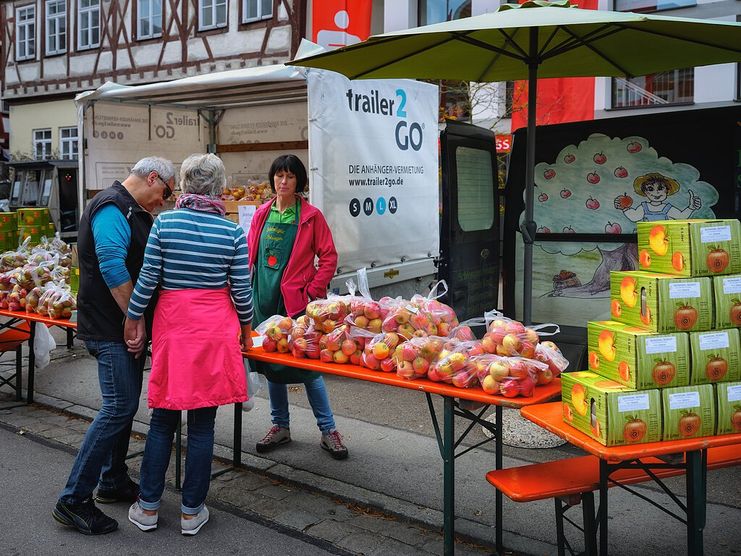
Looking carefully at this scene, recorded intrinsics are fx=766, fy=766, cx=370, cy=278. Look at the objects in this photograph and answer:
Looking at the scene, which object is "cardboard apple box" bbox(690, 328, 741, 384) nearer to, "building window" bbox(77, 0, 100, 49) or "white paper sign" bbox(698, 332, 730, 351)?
"white paper sign" bbox(698, 332, 730, 351)

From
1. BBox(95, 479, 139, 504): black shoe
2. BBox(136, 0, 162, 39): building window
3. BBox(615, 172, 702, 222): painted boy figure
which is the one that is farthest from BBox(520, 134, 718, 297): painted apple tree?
BBox(136, 0, 162, 39): building window

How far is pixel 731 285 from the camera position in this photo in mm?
2814

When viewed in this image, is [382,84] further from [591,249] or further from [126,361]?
[126,361]

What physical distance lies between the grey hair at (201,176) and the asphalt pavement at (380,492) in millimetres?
1688

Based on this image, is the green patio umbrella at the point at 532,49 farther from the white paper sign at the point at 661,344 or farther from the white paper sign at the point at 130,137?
the white paper sign at the point at 130,137

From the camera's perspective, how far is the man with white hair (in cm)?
364

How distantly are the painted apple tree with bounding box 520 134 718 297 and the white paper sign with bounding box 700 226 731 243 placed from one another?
82.7 inches

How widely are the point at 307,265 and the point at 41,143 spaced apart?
21035 mm

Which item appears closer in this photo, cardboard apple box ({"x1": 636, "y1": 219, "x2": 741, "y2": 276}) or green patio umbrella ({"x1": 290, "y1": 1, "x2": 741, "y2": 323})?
cardboard apple box ({"x1": 636, "y1": 219, "x2": 741, "y2": 276})

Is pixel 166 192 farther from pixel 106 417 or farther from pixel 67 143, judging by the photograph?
pixel 67 143

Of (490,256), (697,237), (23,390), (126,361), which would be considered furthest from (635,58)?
(23,390)

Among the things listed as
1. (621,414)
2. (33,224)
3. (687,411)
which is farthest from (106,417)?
(33,224)

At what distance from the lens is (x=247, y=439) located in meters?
5.23

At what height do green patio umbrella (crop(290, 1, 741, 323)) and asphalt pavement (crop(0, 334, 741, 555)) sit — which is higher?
green patio umbrella (crop(290, 1, 741, 323))
